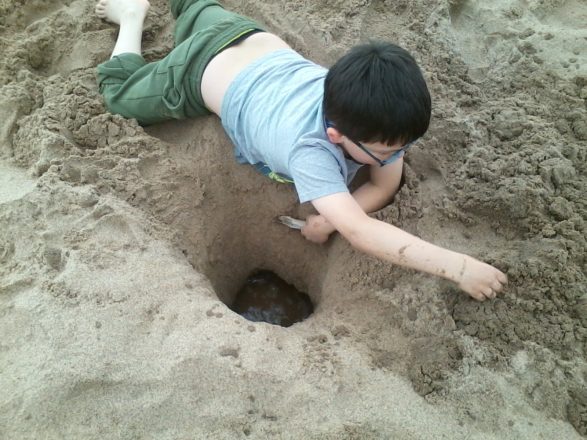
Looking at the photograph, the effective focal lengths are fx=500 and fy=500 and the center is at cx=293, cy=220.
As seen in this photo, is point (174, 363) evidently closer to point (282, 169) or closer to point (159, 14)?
point (282, 169)

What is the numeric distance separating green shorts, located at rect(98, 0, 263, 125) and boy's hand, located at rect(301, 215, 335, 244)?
0.57 meters

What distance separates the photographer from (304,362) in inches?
51.0

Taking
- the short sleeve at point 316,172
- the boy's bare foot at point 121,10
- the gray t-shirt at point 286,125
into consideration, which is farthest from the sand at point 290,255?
the short sleeve at point 316,172

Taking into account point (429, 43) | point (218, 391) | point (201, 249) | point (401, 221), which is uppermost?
point (429, 43)

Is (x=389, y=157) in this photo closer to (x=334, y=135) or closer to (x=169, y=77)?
(x=334, y=135)

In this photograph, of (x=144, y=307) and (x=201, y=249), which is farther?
(x=201, y=249)

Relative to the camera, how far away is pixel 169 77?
5.81 ft

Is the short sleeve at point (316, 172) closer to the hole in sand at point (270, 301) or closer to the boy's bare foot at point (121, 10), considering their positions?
the hole in sand at point (270, 301)

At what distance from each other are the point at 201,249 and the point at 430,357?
0.82m

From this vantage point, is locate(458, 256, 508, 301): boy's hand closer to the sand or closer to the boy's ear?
the sand

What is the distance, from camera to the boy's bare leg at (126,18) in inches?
76.0

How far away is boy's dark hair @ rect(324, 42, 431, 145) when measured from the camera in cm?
123

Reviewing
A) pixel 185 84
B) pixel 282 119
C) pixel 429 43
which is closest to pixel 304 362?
pixel 282 119

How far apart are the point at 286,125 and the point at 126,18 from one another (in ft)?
3.08
